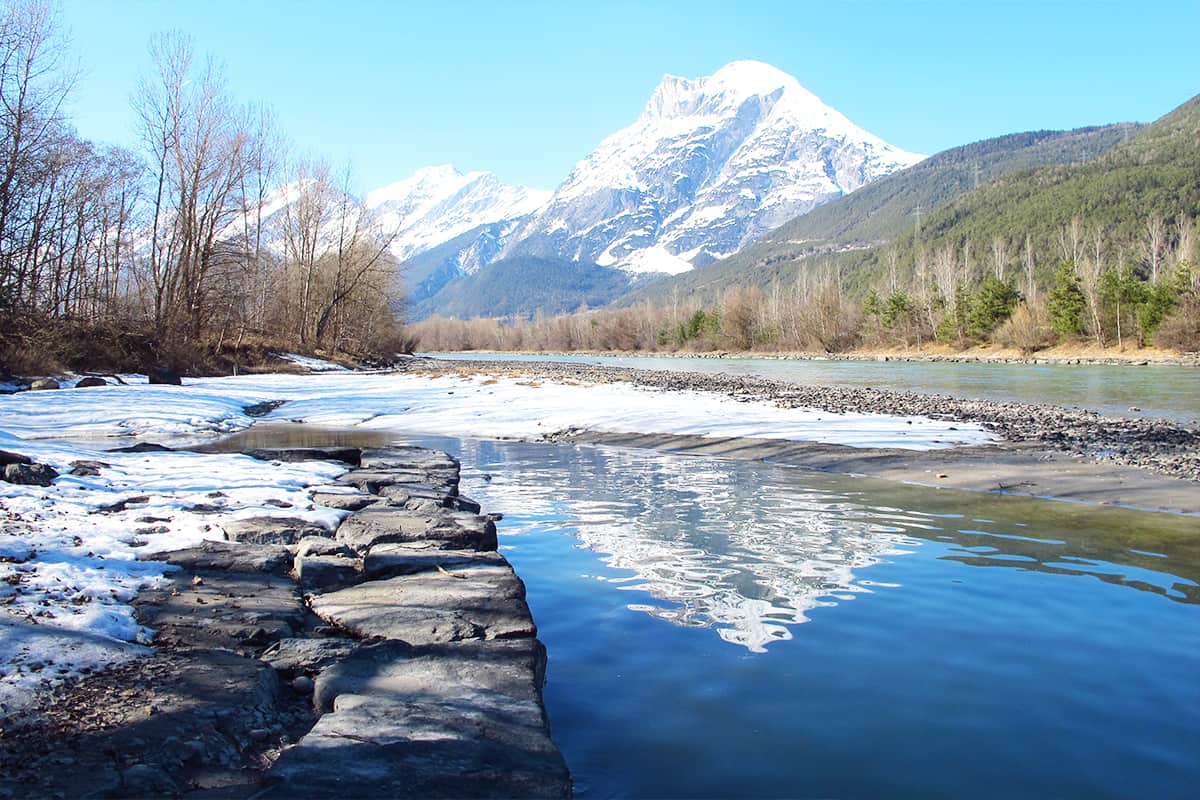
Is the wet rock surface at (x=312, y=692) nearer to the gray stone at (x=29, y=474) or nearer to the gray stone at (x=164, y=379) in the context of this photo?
the gray stone at (x=29, y=474)

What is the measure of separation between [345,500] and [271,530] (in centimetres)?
109

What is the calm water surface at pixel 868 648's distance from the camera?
3006mm

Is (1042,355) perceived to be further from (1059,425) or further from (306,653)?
(306,653)

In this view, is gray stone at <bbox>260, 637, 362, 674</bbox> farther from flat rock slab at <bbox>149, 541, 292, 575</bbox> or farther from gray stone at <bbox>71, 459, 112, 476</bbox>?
gray stone at <bbox>71, 459, 112, 476</bbox>

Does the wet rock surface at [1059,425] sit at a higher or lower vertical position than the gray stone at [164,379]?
lower

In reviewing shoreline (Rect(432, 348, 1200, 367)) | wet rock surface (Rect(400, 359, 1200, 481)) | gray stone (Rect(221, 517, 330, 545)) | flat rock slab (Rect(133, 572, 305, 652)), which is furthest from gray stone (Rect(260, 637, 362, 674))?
shoreline (Rect(432, 348, 1200, 367))

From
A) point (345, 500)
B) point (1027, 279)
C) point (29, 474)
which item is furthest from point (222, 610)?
point (1027, 279)

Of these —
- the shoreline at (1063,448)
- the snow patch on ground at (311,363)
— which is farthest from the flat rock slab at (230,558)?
the snow patch on ground at (311,363)

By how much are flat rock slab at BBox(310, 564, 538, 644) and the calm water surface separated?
382 millimetres

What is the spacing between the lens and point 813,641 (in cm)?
434

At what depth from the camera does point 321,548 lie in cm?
499

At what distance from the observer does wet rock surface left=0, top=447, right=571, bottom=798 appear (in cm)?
235

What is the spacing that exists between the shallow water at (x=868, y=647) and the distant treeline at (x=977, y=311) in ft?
171

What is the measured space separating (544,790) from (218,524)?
12.6 feet
